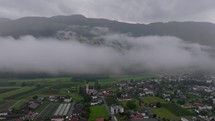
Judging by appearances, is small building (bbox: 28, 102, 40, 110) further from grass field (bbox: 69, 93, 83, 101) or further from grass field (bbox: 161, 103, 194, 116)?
grass field (bbox: 161, 103, 194, 116)

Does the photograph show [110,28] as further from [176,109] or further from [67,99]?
[176,109]

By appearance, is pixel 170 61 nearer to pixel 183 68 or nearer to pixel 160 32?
pixel 183 68

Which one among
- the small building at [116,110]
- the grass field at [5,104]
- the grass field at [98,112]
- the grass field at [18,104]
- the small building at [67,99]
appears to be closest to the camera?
the grass field at [98,112]

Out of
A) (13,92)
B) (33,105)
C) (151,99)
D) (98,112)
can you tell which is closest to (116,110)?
(98,112)

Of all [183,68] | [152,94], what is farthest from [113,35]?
[152,94]

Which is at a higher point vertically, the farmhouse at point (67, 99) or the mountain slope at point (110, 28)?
the mountain slope at point (110, 28)

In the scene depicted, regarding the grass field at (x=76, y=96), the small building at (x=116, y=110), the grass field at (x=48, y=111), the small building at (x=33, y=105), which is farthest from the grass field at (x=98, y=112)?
the small building at (x=33, y=105)

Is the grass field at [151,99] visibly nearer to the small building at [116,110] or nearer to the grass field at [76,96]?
the small building at [116,110]
